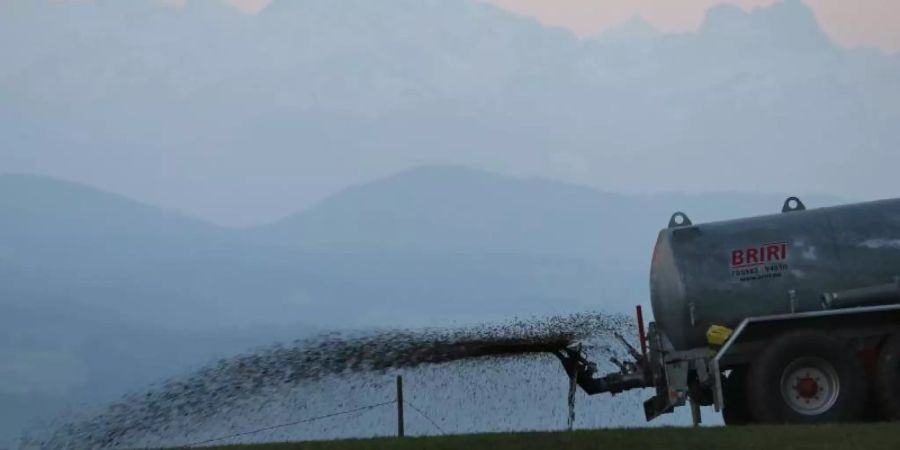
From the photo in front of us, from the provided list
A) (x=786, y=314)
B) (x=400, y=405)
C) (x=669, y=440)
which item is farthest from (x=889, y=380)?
(x=400, y=405)

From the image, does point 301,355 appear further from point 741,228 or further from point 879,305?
point 879,305

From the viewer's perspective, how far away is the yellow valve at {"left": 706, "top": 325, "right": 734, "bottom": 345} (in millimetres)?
18708

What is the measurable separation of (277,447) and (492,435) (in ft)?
8.67

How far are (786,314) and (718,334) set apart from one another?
101cm

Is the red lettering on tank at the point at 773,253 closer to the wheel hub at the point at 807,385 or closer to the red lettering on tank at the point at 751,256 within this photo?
the red lettering on tank at the point at 751,256

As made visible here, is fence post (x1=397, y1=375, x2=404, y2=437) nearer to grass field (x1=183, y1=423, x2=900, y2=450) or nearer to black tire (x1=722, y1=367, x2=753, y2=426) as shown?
grass field (x1=183, y1=423, x2=900, y2=450)

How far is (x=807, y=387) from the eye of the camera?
18531 millimetres

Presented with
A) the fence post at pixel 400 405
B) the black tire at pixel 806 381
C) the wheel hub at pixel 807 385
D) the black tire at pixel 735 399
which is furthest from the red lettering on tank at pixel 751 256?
the fence post at pixel 400 405

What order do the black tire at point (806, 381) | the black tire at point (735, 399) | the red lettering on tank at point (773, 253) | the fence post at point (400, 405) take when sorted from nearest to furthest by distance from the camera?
the black tire at point (806, 381) → the red lettering on tank at point (773, 253) → the black tire at point (735, 399) → the fence post at point (400, 405)

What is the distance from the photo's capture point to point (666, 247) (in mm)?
19531

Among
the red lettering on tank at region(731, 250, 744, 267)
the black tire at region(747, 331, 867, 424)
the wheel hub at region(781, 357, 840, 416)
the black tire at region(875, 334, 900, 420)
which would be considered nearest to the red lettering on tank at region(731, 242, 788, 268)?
the red lettering on tank at region(731, 250, 744, 267)

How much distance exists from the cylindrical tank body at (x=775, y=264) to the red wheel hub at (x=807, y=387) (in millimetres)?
1016

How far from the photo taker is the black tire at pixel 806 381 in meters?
18.2

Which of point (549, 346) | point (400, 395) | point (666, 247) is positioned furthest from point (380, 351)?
point (666, 247)
